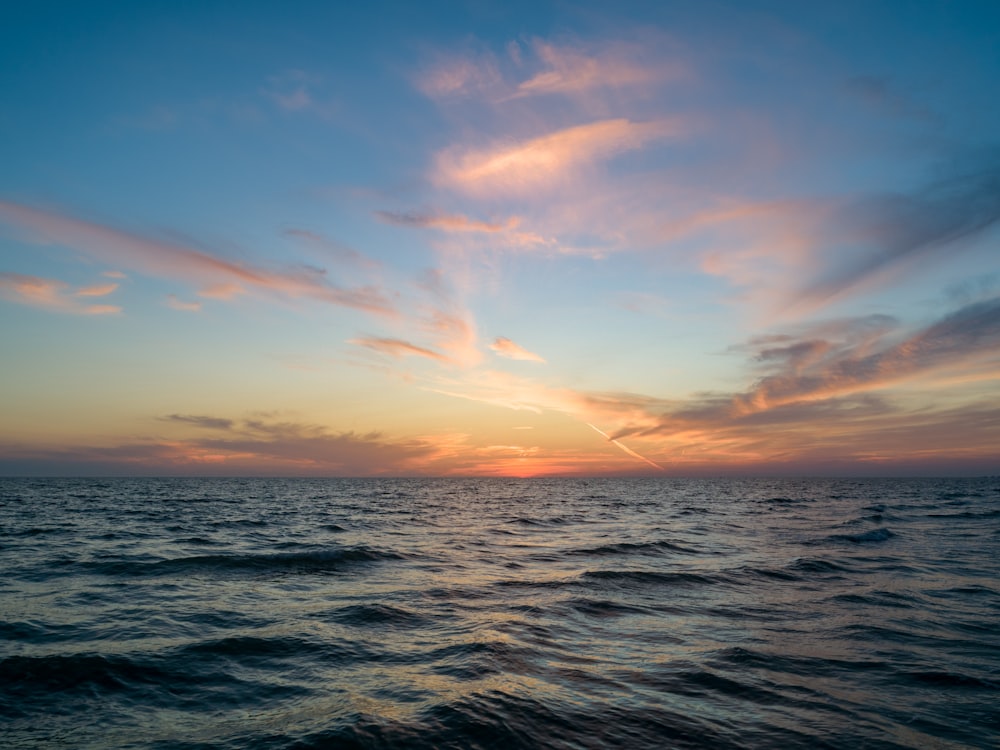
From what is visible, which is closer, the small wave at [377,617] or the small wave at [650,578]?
the small wave at [377,617]

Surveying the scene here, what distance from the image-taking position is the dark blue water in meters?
8.32

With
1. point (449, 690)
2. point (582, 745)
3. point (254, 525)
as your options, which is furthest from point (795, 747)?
point (254, 525)

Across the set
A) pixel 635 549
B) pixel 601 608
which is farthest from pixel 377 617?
pixel 635 549

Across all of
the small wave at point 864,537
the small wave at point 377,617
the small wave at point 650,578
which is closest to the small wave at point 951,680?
the small wave at point 650,578

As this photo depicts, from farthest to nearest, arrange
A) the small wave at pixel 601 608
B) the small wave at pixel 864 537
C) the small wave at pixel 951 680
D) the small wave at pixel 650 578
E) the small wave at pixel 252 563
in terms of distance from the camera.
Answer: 1. the small wave at pixel 864 537
2. the small wave at pixel 252 563
3. the small wave at pixel 650 578
4. the small wave at pixel 601 608
5. the small wave at pixel 951 680

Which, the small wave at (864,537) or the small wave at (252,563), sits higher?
the small wave at (864,537)

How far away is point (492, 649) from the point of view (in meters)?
11.9

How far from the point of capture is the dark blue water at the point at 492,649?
→ 832 cm

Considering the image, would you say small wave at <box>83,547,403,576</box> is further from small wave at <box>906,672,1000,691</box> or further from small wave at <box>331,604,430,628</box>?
small wave at <box>906,672,1000,691</box>

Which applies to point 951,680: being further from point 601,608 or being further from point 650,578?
point 650,578

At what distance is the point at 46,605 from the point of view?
50.4 ft

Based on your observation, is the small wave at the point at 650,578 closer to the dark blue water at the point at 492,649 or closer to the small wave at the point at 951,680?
the dark blue water at the point at 492,649

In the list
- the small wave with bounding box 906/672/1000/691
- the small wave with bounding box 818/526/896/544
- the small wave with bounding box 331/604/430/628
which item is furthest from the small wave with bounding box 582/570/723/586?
the small wave with bounding box 818/526/896/544

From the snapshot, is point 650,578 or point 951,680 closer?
point 951,680
